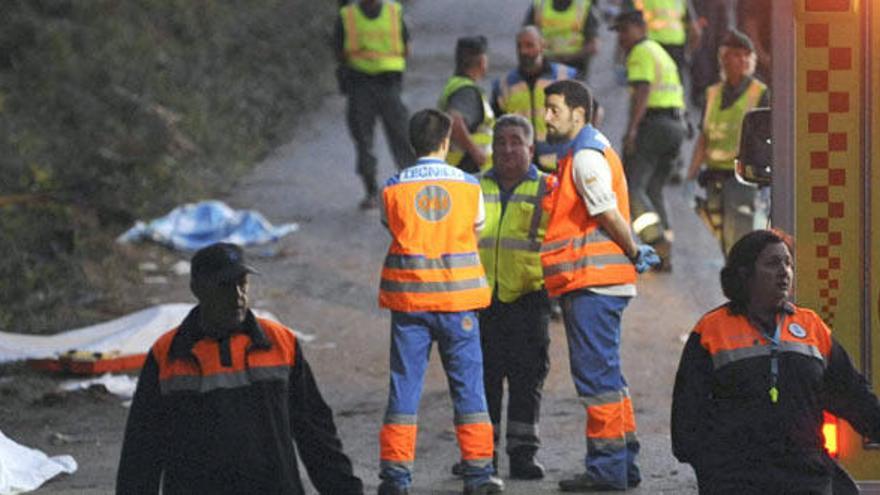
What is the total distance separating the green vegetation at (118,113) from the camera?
1549cm

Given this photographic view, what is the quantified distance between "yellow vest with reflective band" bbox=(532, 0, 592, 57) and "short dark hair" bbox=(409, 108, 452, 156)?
7522 mm

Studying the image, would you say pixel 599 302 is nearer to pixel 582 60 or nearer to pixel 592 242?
pixel 592 242

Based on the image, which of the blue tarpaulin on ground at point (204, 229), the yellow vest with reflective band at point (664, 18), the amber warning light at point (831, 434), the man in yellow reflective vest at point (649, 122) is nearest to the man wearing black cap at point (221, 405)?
the amber warning light at point (831, 434)

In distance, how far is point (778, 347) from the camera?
6.38 m

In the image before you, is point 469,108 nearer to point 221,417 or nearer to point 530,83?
point 530,83

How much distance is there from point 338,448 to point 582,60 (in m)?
11.1

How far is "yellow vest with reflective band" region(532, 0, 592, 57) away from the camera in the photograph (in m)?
16.6

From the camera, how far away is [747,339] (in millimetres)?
6383

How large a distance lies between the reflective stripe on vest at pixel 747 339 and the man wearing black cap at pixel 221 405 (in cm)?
122

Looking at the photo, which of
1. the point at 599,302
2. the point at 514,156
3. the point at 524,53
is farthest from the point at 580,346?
the point at 524,53

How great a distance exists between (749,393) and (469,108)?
653cm

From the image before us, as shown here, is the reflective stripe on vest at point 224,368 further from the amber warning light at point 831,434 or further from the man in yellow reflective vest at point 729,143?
the man in yellow reflective vest at point 729,143

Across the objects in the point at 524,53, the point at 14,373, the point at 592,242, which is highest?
the point at 524,53

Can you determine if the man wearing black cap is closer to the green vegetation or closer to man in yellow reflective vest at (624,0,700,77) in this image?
the green vegetation
